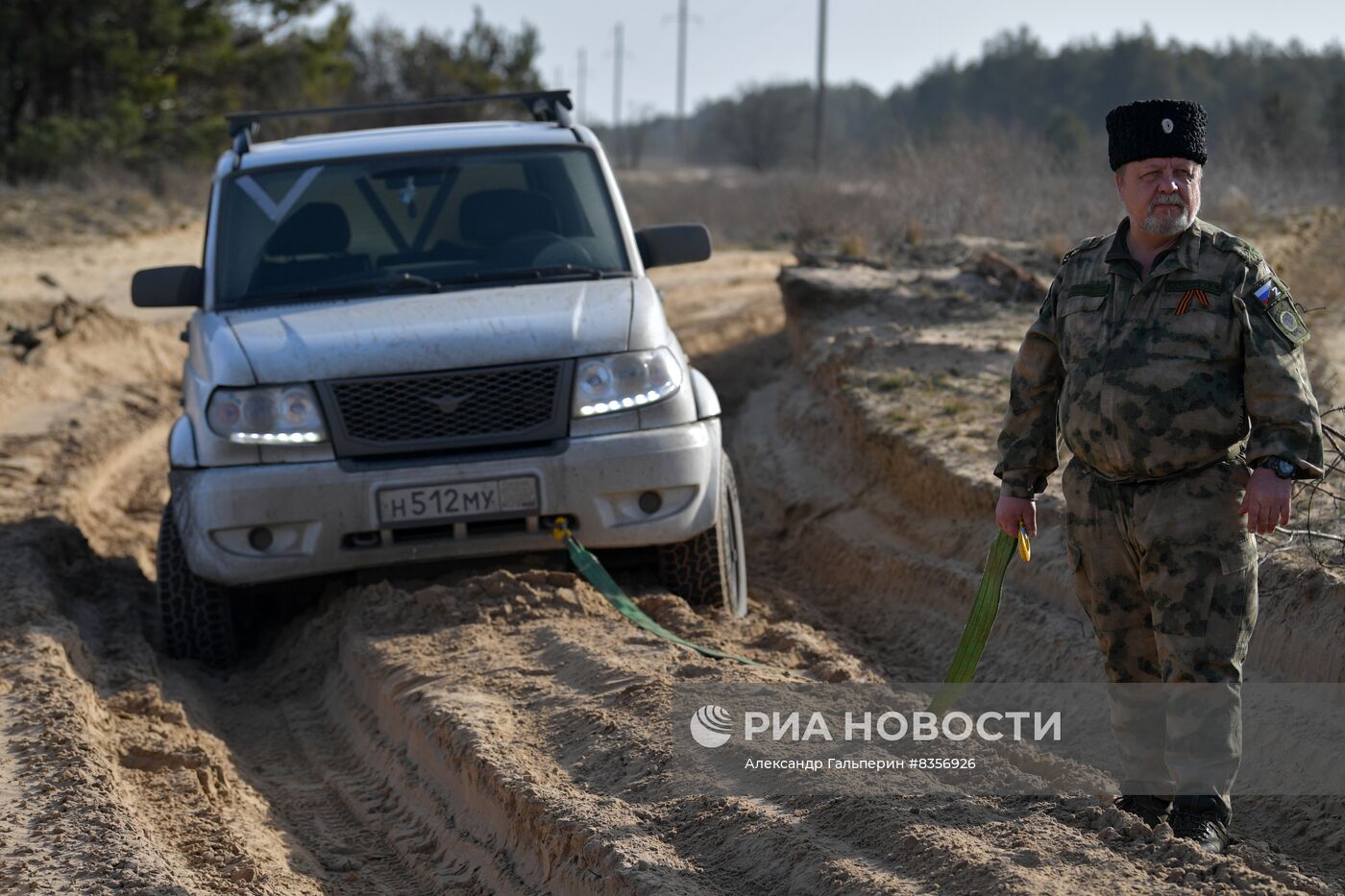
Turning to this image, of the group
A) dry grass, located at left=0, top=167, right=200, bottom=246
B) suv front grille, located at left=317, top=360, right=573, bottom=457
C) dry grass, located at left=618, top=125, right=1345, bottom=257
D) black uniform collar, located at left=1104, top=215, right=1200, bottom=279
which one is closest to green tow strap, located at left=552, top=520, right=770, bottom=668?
suv front grille, located at left=317, top=360, right=573, bottom=457

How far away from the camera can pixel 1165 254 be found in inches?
151

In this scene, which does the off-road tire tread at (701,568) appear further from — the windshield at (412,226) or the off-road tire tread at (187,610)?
the off-road tire tread at (187,610)

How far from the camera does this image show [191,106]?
3130cm

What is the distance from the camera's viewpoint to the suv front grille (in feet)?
19.0

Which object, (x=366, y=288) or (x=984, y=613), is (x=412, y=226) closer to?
(x=366, y=288)

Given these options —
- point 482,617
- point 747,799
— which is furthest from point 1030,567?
point 747,799

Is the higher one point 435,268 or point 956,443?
point 435,268

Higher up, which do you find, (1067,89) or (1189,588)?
(1067,89)

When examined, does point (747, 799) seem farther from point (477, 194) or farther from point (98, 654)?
point (477, 194)

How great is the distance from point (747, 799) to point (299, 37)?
3079cm

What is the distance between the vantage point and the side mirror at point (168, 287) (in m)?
6.61

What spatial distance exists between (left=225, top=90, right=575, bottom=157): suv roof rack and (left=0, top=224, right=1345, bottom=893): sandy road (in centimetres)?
222

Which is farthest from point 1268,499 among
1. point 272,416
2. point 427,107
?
point 427,107

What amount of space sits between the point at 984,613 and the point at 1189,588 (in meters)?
0.67
